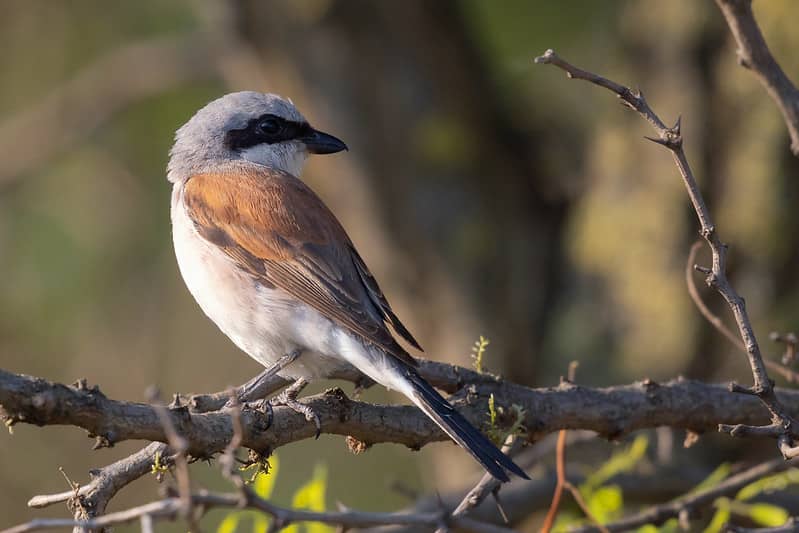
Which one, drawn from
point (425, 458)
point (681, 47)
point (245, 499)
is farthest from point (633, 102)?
point (425, 458)

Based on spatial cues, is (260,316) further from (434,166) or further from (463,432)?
(434,166)

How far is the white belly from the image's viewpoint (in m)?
3.19

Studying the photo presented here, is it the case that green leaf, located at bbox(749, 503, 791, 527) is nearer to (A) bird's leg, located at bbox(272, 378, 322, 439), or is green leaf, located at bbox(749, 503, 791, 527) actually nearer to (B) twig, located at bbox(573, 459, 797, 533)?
(B) twig, located at bbox(573, 459, 797, 533)

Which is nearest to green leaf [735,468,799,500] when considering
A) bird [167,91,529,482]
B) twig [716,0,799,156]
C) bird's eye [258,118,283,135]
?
bird [167,91,529,482]

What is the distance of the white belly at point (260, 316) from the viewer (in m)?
3.19

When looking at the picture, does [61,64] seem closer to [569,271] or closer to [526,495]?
[569,271]

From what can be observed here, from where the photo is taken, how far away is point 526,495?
3783 millimetres

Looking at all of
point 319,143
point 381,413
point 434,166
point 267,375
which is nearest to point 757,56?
point 381,413

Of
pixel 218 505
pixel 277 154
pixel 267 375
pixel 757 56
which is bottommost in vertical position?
pixel 218 505

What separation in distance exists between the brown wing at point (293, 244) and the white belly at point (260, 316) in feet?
0.12

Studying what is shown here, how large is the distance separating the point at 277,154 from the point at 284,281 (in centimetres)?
103

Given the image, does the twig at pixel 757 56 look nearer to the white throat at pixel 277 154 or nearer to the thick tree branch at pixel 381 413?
the thick tree branch at pixel 381 413

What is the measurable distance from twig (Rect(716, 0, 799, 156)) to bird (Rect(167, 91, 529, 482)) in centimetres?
115

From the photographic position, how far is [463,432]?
2617 millimetres
